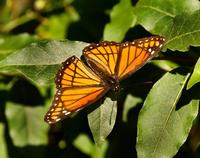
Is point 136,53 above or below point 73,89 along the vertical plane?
above

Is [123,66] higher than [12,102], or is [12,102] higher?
[123,66]

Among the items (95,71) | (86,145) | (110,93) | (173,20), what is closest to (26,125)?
(86,145)

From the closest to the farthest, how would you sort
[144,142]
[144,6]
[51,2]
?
1. [144,142]
2. [144,6]
3. [51,2]

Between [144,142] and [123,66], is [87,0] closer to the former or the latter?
[123,66]

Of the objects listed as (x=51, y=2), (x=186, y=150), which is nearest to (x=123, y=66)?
(x=186, y=150)

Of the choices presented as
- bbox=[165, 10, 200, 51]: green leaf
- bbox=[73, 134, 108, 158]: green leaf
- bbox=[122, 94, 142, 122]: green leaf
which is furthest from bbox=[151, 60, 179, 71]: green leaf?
bbox=[73, 134, 108, 158]: green leaf

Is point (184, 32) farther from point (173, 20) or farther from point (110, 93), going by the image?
point (110, 93)

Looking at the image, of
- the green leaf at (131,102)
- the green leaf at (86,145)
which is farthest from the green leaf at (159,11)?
the green leaf at (86,145)
